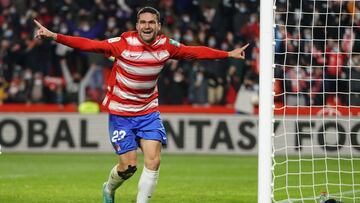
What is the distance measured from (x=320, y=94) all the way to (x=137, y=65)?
9.38 m

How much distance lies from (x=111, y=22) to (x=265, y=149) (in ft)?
49.8

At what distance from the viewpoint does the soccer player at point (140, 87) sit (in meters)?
9.78

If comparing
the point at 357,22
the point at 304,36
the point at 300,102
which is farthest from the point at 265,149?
the point at 300,102

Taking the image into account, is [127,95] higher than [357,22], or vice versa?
[357,22]

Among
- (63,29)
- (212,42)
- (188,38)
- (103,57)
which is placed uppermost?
(63,29)

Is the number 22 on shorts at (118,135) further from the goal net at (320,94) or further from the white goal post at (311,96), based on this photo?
the goal net at (320,94)

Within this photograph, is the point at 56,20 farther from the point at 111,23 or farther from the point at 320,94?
the point at 320,94

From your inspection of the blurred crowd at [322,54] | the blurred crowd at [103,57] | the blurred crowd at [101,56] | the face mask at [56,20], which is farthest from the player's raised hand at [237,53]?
the face mask at [56,20]

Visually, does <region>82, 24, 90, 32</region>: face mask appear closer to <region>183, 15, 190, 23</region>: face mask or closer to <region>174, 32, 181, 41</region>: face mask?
<region>174, 32, 181, 41</region>: face mask

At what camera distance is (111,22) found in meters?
24.2

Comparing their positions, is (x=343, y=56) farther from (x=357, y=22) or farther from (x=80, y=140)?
(x=80, y=140)

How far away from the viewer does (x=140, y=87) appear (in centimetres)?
1005

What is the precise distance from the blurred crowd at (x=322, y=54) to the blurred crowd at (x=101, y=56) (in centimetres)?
136

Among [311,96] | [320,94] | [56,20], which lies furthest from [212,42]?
[320,94]
